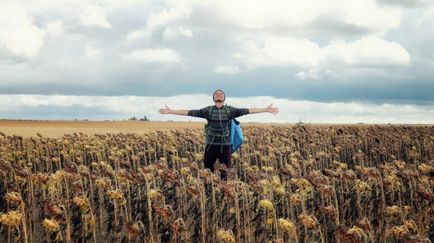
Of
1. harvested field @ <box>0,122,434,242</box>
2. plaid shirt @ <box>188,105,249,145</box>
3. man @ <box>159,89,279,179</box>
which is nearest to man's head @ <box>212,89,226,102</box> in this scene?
man @ <box>159,89,279,179</box>

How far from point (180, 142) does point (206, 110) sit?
11.1 metres

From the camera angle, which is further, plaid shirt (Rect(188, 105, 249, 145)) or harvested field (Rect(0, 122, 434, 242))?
plaid shirt (Rect(188, 105, 249, 145))

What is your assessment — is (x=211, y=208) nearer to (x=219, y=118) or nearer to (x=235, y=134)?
(x=219, y=118)

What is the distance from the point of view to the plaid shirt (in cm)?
1412

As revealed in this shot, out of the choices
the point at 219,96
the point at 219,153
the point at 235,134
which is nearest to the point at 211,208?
the point at 219,153

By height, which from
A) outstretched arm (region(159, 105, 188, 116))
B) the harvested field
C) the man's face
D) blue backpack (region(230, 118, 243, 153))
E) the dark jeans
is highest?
the man's face

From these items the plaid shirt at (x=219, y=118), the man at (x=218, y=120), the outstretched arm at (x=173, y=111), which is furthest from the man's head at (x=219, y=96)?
the outstretched arm at (x=173, y=111)

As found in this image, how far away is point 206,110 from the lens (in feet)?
46.5

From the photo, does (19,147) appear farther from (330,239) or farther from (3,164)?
(330,239)

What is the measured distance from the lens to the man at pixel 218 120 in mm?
14023

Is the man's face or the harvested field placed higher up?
the man's face

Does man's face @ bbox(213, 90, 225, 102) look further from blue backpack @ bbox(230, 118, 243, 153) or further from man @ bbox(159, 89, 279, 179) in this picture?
blue backpack @ bbox(230, 118, 243, 153)

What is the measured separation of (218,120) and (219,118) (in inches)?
2.9

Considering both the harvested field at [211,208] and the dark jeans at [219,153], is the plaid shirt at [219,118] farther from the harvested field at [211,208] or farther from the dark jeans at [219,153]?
the harvested field at [211,208]
